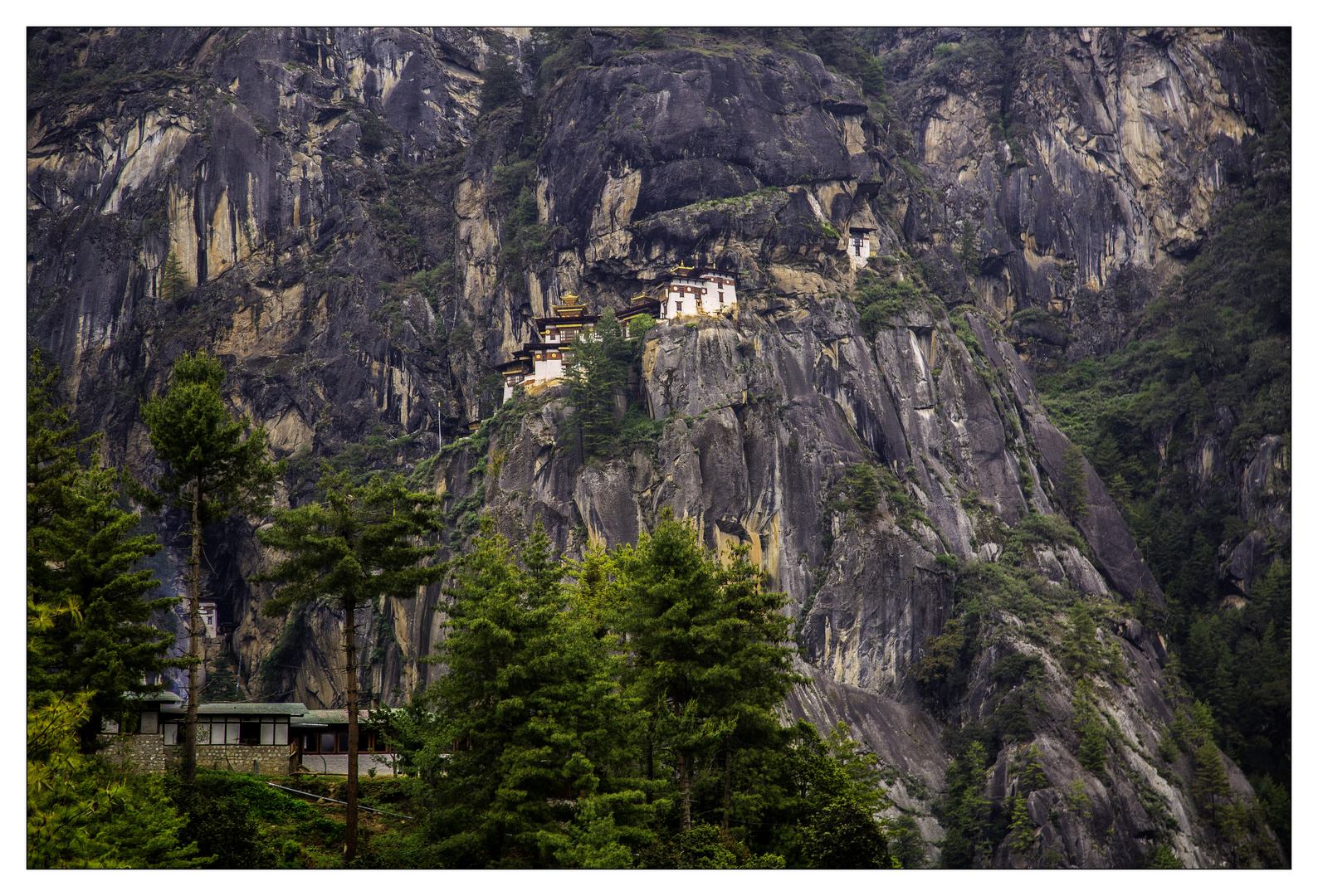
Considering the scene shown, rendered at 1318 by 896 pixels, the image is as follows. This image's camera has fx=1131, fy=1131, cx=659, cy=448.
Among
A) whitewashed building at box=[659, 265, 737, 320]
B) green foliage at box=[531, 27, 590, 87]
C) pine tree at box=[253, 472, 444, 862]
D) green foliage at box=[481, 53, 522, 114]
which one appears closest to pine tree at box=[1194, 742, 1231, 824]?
whitewashed building at box=[659, 265, 737, 320]

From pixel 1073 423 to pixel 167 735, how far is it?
7846cm

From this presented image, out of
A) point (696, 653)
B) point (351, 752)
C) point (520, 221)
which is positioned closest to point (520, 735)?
point (351, 752)

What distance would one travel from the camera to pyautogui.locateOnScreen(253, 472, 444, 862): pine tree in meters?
25.2

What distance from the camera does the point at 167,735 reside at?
104ft

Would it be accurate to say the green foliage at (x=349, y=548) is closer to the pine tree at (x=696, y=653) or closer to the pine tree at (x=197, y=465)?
the pine tree at (x=197, y=465)

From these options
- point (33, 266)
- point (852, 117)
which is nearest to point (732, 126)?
point (852, 117)

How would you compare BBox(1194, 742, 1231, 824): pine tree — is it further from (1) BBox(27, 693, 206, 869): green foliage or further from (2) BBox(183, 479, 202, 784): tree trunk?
(1) BBox(27, 693, 206, 869): green foliage


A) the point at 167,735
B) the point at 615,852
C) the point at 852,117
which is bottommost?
the point at 615,852

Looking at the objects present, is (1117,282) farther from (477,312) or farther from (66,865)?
(66,865)

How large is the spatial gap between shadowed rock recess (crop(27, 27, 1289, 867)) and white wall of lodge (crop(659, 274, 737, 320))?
2.52 m

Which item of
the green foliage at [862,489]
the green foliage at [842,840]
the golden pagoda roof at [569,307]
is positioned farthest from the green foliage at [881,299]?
the green foliage at [842,840]

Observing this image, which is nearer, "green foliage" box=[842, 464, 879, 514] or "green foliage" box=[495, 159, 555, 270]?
"green foliage" box=[842, 464, 879, 514]

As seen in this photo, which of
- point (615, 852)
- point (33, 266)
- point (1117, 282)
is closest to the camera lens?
point (615, 852)

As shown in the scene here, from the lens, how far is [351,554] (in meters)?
25.1
